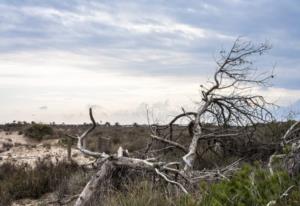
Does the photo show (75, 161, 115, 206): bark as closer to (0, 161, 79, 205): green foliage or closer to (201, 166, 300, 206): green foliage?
(201, 166, 300, 206): green foliage

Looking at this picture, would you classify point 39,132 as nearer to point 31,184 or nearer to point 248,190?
point 31,184

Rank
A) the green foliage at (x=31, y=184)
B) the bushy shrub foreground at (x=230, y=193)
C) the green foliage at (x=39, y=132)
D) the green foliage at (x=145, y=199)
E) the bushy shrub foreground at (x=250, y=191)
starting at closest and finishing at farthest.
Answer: the bushy shrub foreground at (x=250, y=191)
the bushy shrub foreground at (x=230, y=193)
the green foliage at (x=145, y=199)
the green foliage at (x=31, y=184)
the green foliage at (x=39, y=132)

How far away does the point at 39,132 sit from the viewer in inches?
1399

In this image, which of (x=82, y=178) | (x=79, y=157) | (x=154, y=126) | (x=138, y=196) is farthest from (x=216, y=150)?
(x=79, y=157)

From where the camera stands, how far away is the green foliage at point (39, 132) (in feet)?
115

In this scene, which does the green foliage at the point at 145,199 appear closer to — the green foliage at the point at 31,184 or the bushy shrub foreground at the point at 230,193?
the bushy shrub foreground at the point at 230,193

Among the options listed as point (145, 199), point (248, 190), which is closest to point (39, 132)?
point (145, 199)

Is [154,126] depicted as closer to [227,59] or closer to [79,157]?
[227,59]

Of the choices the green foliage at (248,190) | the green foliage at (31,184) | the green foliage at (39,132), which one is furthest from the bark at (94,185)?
the green foliage at (39,132)

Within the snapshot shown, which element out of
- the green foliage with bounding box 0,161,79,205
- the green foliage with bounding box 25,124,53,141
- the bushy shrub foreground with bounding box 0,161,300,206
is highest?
the green foliage with bounding box 25,124,53,141

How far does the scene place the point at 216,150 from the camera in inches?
482

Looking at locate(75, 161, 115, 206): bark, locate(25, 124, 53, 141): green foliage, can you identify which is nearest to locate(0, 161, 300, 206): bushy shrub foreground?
locate(75, 161, 115, 206): bark

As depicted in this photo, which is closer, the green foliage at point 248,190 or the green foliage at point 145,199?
the green foliage at point 248,190

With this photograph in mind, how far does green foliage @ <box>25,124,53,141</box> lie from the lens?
34.9 m
